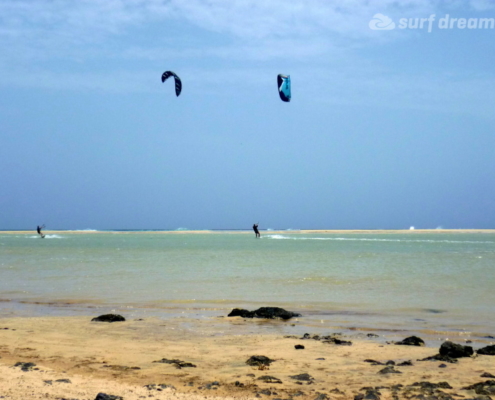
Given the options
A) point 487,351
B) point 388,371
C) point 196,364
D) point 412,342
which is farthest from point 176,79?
point 388,371

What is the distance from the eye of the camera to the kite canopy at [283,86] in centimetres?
2559

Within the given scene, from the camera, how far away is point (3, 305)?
10656 mm

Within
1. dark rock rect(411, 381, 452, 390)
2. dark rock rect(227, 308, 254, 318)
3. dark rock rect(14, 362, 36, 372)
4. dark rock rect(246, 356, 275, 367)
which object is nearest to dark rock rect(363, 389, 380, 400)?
dark rock rect(411, 381, 452, 390)

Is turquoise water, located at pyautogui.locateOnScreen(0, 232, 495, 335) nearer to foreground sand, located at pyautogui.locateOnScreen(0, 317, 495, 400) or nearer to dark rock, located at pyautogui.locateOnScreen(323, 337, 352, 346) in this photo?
dark rock, located at pyautogui.locateOnScreen(323, 337, 352, 346)

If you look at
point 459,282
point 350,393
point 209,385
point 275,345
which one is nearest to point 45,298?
point 275,345

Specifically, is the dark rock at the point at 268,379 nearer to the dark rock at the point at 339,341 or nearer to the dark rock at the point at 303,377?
the dark rock at the point at 303,377

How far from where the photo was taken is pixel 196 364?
6.04 m

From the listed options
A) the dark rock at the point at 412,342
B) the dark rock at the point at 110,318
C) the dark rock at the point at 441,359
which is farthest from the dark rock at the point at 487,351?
the dark rock at the point at 110,318

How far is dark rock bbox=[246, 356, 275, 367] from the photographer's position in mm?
5959

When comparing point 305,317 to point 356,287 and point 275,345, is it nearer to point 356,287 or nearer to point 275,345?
point 275,345

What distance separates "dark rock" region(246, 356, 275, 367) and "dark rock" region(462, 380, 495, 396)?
2.06m

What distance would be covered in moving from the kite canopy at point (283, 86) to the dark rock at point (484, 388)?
2122cm

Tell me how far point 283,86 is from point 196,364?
21.3m

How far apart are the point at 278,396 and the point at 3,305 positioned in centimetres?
774
